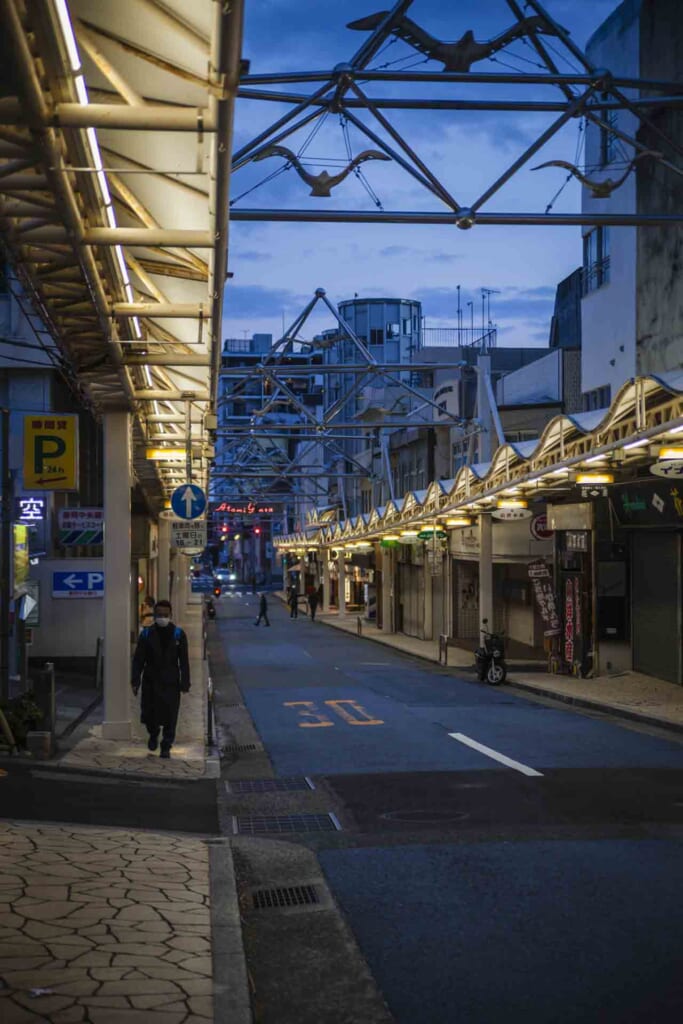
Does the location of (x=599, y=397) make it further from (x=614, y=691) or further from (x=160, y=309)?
(x=160, y=309)

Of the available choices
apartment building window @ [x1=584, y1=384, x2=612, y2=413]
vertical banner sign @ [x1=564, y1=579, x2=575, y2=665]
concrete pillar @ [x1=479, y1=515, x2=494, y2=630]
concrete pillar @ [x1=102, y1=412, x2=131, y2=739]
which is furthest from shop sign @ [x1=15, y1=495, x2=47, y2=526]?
apartment building window @ [x1=584, y1=384, x2=612, y2=413]

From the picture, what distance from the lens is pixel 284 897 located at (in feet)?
28.3

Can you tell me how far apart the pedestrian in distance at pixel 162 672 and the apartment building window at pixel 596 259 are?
17.1m

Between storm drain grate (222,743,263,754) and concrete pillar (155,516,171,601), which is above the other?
concrete pillar (155,516,171,601)

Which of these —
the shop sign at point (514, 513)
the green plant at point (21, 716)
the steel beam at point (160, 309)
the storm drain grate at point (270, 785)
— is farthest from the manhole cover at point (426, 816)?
the shop sign at point (514, 513)

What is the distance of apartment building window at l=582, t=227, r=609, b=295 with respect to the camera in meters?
28.3

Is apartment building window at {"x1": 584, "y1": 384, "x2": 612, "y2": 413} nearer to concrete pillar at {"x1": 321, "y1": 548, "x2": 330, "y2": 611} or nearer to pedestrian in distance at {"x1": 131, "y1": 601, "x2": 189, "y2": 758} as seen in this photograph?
pedestrian in distance at {"x1": 131, "y1": 601, "x2": 189, "y2": 758}

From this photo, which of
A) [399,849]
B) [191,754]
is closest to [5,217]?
[399,849]

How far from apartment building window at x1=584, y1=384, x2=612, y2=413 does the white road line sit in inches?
505

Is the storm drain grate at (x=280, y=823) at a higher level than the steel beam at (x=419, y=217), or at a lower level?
lower

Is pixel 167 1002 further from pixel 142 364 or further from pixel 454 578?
pixel 454 578

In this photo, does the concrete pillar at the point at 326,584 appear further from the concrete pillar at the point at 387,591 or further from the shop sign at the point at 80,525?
the shop sign at the point at 80,525

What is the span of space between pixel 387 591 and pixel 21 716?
3869 cm

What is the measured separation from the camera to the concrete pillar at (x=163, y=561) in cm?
3984
